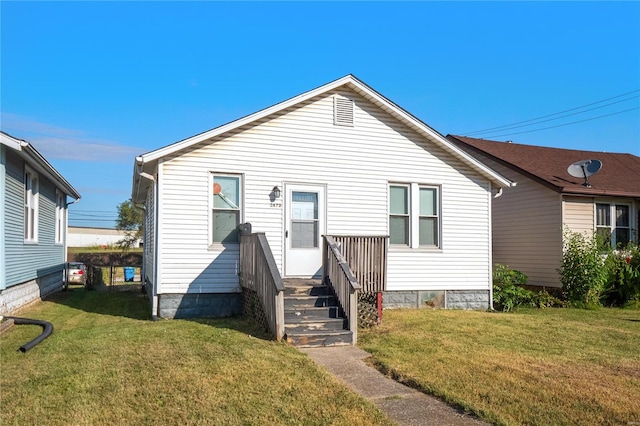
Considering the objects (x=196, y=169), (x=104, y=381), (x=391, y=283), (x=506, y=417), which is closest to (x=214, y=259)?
(x=196, y=169)

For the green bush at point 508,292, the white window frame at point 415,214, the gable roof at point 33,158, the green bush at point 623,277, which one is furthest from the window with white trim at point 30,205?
the green bush at point 623,277

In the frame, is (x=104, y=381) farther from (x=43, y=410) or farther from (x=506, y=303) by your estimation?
(x=506, y=303)

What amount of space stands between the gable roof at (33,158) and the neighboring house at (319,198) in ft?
6.94

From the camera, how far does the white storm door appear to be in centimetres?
1103

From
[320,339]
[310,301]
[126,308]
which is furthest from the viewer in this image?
[126,308]

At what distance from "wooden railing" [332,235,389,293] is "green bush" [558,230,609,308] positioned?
694 centimetres

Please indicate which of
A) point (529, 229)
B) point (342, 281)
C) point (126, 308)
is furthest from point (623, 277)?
point (126, 308)

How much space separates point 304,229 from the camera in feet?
36.9

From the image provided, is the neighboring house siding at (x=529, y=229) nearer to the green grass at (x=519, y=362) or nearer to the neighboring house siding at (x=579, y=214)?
the neighboring house siding at (x=579, y=214)

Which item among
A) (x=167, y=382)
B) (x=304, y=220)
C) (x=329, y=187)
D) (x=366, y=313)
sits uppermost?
(x=329, y=187)

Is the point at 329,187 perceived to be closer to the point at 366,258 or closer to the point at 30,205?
the point at 366,258

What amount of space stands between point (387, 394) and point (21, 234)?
9.80 m

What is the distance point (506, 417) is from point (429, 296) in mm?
7722

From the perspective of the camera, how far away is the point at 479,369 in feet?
21.0
